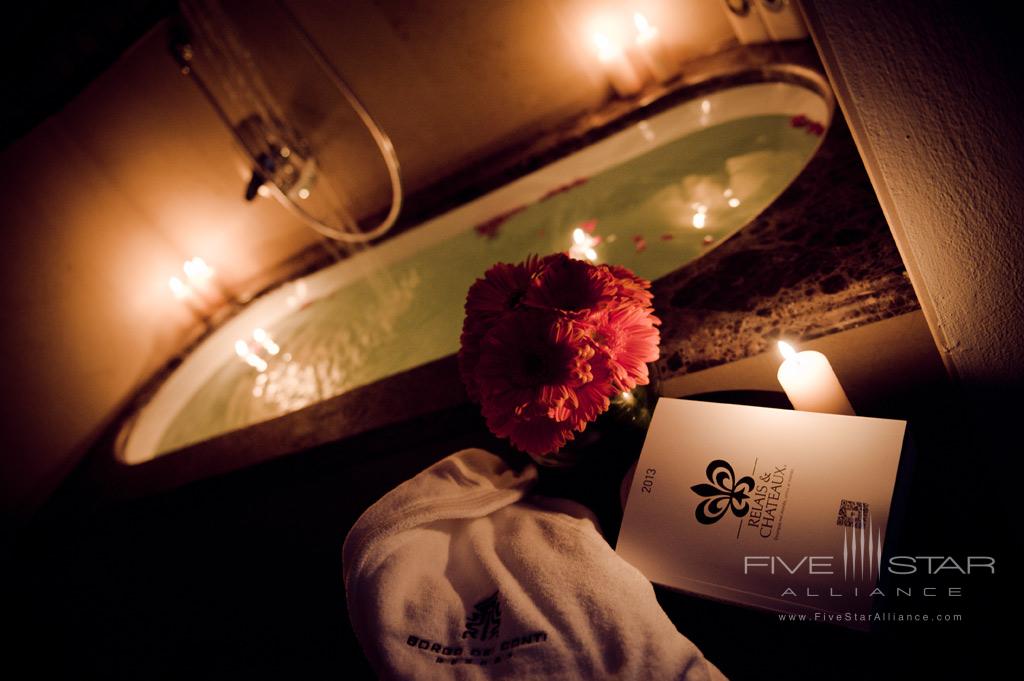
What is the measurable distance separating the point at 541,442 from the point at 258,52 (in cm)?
288

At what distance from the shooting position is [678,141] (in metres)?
2.38

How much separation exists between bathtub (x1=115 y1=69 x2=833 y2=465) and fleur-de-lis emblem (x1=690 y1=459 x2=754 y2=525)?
1121mm

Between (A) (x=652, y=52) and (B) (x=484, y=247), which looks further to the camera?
(B) (x=484, y=247)

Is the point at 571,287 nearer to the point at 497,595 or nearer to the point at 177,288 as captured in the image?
the point at 497,595

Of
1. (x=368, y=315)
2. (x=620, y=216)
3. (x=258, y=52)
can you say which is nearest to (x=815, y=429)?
(x=620, y=216)

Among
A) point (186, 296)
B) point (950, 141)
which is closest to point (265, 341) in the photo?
point (186, 296)

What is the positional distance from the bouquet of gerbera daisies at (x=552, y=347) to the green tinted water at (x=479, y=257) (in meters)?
1.05

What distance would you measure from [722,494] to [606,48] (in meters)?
2.28

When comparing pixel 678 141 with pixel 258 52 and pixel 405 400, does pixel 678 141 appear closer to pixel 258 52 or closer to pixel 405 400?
pixel 405 400

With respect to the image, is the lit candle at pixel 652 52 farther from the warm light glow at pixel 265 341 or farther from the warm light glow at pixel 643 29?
the warm light glow at pixel 265 341

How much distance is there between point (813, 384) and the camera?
0.88 m

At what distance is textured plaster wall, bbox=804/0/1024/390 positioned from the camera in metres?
0.59

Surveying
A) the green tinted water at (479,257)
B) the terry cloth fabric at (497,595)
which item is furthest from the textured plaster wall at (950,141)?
the green tinted water at (479,257)

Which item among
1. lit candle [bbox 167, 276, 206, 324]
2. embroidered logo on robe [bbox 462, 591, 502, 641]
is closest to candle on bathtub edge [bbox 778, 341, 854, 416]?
embroidered logo on robe [bbox 462, 591, 502, 641]
